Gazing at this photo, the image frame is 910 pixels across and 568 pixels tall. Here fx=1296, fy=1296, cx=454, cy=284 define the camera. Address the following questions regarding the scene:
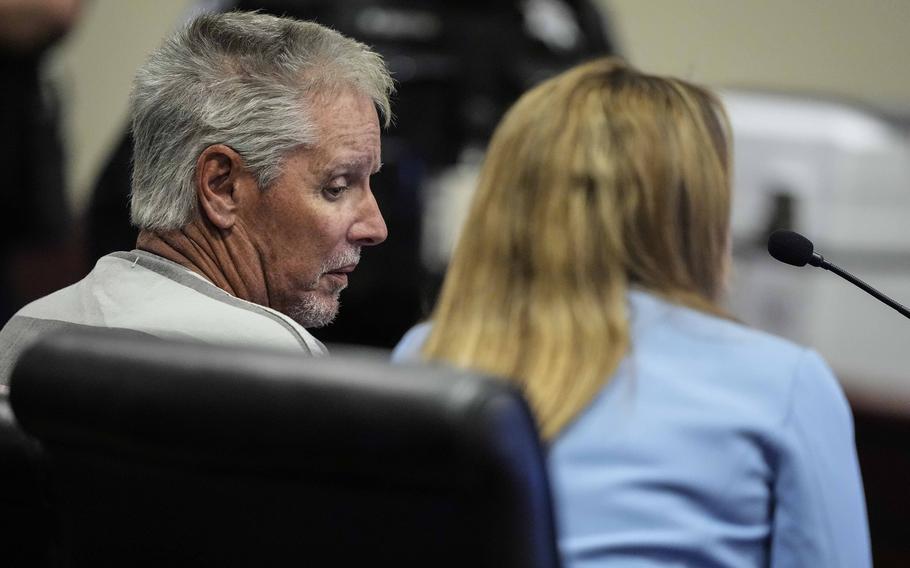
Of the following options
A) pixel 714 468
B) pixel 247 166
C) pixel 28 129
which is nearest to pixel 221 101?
pixel 247 166

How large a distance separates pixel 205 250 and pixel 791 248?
21.3 inches

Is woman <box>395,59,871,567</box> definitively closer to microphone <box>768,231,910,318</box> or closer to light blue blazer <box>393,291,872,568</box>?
light blue blazer <box>393,291,872,568</box>

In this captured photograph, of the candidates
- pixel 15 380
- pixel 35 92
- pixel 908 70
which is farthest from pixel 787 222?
pixel 15 380

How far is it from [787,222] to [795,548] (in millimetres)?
2361

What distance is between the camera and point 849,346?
3268 mm

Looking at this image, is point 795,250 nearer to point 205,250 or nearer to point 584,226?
point 584,226

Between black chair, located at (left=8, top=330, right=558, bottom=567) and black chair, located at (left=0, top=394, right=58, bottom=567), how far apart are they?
51 mm

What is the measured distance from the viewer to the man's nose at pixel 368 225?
128cm

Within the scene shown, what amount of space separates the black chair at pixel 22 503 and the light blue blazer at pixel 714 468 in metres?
0.34

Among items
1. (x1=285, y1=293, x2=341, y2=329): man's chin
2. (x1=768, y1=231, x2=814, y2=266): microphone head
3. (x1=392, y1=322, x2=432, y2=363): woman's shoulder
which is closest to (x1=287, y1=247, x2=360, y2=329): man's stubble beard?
→ (x1=285, y1=293, x2=341, y2=329): man's chin

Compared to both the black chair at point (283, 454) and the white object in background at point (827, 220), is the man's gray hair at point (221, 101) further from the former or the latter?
the white object in background at point (827, 220)

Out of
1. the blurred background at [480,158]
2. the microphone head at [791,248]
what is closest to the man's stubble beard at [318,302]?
the microphone head at [791,248]

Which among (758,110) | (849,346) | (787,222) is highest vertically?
(758,110)

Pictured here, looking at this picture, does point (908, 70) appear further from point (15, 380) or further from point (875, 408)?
point (15, 380)
